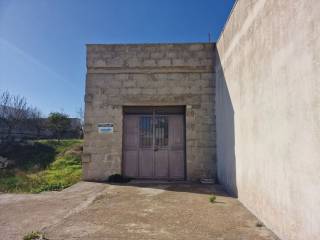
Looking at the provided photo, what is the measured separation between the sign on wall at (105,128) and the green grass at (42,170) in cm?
155

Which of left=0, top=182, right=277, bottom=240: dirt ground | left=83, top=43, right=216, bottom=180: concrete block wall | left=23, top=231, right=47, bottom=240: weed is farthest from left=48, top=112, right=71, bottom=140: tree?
left=23, top=231, right=47, bottom=240: weed

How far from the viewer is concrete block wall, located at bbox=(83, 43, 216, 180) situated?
22.9ft

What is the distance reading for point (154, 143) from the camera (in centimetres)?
724

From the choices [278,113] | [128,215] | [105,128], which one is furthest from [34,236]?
[105,128]

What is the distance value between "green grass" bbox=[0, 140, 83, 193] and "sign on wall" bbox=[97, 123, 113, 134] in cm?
155

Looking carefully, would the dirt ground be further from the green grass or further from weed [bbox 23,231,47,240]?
the green grass

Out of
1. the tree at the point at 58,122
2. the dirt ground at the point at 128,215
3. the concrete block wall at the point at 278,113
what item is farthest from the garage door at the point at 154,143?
the tree at the point at 58,122

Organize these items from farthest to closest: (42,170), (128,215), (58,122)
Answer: (58,122) → (42,170) → (128,215)

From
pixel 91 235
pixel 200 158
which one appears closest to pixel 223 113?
pixel 200 158

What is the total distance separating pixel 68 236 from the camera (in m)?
2.83

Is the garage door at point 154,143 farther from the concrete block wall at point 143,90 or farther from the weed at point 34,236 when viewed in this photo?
the weed at point 34,236

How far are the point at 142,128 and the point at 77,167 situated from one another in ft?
12.0

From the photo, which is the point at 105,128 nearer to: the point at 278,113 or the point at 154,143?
the point at 154,143

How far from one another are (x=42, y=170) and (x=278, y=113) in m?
9.08
